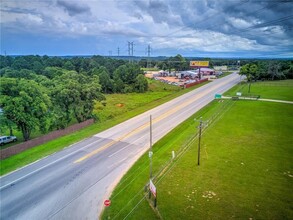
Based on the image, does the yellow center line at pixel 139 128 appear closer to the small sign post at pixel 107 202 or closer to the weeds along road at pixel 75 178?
the weeds along road at pixel 75 178

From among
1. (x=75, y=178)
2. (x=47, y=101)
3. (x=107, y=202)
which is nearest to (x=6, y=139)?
(x=47, y=101)

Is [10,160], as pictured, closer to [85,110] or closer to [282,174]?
[85,110]

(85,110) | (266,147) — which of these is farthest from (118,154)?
(266,147)

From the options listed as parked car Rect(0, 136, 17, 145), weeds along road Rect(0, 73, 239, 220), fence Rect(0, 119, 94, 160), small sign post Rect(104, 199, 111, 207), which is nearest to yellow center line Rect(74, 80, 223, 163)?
weeds along road Rect(0, 73, 239, 220)

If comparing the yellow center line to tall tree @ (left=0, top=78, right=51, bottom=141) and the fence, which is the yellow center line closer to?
the fence

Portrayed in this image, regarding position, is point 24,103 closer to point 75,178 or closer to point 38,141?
point 38,141

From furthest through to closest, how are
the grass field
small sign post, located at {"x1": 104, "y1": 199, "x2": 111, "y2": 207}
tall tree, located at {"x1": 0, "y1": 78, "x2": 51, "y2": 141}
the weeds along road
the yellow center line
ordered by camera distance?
tall tree, located at {"x1": 0, "y1": 78, "x2": 51, "y2": 141}, the yellow center line, small sign post, located at {"x1": 104, "y1": 199, "x2": 111, "y2": 207}, the weeds along road, the grass field

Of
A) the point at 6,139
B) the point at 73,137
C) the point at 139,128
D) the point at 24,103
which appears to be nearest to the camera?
the point at 24,103
